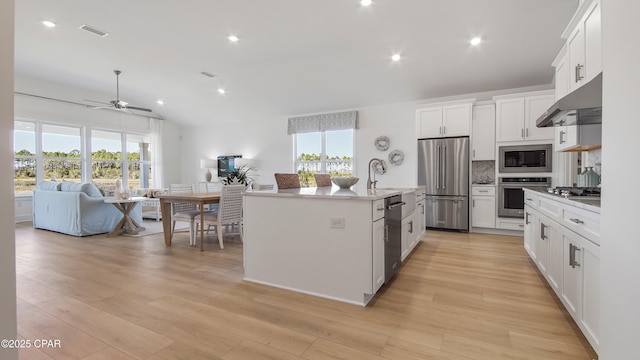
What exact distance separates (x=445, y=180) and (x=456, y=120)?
1083 mm

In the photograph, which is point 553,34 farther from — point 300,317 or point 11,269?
point 11,269

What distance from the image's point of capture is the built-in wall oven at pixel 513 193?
4473 mm

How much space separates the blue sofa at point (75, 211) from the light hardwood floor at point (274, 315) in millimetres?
1570

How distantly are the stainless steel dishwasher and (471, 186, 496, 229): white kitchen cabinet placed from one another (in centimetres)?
279

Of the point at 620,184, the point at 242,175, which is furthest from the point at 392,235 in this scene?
the point at 242,175

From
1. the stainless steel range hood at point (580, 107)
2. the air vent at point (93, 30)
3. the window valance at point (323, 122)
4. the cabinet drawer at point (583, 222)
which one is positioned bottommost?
the cabinet drawer at point (583, 222)

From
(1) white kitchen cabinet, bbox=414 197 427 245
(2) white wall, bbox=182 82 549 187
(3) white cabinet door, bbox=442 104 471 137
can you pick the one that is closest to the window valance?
(2) white wall, bbox=182 82 549 187

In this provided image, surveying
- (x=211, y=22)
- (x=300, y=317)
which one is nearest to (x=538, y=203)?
(x=300, y=317)

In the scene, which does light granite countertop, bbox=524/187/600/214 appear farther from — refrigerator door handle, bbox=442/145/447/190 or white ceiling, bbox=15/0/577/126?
refrigerator door handle, bbox=442/145/447/190

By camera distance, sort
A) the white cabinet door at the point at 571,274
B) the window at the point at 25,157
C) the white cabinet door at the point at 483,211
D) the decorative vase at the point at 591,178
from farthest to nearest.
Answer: the window at the point at 25,157
the white cabinet door at the point at 483,211
the decorative vase at the point at 591,178
the white cabinet door at the point at 571,274

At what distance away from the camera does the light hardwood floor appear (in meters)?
1.61

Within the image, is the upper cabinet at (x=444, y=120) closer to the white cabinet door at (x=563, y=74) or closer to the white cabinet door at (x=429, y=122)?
the white cabinet door at (x=429, y=122)

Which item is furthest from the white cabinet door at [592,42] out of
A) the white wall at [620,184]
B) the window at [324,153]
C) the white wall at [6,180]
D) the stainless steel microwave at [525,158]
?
the window at [324,153]

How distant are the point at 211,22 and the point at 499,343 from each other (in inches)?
179
